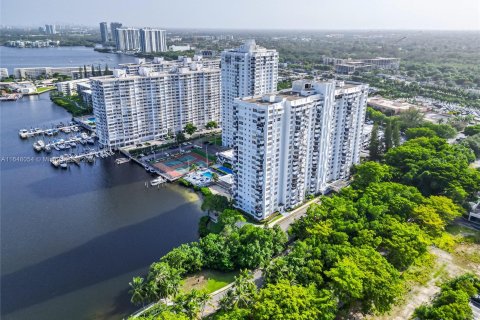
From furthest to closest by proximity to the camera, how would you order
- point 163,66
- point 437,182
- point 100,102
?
point 163,66, point 100,102, point 437,182

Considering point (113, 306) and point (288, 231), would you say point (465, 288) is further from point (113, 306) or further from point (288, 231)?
point (113, 306)

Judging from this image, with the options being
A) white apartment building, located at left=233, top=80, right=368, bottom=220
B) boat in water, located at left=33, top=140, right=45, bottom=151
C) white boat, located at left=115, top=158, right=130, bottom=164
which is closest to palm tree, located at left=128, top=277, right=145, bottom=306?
white apartment building, located at left=233, top=80, right=368, bottom=220

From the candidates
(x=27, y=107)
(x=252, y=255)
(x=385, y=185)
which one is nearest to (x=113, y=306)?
(x=252, y=255)

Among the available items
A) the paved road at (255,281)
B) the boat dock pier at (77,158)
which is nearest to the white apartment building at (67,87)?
the boat dock pier at (77,158)

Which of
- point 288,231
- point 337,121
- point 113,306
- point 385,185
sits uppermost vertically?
point 337,121

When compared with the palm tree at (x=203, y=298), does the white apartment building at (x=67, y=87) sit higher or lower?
higher

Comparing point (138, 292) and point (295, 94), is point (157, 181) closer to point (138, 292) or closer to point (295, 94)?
point (295, 94)

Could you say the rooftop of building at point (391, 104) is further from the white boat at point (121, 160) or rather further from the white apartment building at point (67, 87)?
the white apartment building at point (67, 87)

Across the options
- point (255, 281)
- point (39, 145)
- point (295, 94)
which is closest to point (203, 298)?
point (255, 281)
